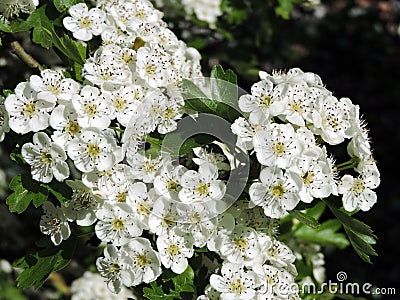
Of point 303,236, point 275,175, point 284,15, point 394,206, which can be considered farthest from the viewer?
point 394,206

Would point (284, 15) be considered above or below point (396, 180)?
above

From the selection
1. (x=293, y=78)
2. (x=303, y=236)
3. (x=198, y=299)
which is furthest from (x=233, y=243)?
(x=303, y=236)

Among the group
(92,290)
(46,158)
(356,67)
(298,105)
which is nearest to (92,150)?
(46,158)

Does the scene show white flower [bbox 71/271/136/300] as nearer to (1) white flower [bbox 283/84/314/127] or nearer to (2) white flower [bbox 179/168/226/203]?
(2) white flower [bbox 179/168/226/203]

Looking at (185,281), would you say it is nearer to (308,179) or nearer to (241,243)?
(241,243)

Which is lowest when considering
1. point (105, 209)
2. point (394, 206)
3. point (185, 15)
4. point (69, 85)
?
point (394, 206)

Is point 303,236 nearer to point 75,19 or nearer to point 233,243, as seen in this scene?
point 233,243

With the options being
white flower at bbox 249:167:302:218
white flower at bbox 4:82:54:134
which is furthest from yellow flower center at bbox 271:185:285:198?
white flower at bbox 4:82:54:134
